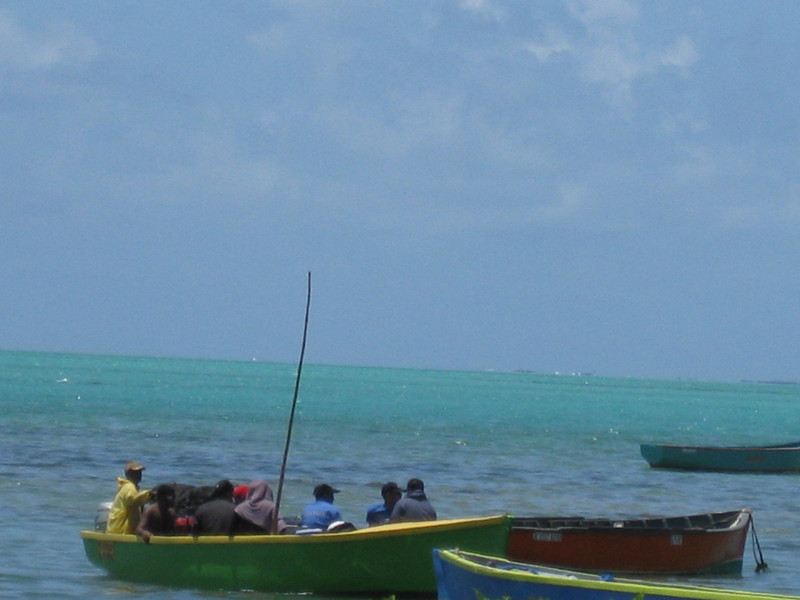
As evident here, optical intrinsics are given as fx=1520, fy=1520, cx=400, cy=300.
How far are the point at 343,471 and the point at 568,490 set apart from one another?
583 cm

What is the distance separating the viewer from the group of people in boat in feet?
56.5

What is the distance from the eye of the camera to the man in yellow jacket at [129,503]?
59.0 ft

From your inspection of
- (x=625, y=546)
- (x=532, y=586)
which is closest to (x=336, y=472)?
(x=625, y=546)

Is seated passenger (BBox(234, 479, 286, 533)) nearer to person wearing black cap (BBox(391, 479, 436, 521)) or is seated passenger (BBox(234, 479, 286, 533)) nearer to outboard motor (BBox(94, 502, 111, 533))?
person wearing black cap (BBox(391, 479, 436, 521))

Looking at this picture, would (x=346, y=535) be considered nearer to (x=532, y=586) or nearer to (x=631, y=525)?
(x=532, y=586)

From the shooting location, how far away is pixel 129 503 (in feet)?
59.1

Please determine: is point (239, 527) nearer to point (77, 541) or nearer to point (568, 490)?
point (77, 541)

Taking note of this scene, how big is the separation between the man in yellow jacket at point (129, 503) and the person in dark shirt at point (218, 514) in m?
0.86

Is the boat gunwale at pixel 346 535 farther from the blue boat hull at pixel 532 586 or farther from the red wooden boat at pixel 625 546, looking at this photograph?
the red wooden boat at pixel 625 546

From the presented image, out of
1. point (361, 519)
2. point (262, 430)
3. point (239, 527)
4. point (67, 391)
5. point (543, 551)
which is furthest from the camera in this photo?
point (67, 391)

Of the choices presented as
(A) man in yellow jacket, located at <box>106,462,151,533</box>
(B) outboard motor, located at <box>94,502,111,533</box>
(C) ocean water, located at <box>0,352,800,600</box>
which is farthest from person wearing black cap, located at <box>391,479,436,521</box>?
Result: (B) outboard motor, located at <box>94,502,111,533</box>

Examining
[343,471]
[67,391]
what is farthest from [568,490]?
[67,391]

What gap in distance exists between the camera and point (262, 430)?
57.8m

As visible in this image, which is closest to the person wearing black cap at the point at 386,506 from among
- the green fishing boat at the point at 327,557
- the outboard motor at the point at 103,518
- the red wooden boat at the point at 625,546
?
the green fishing boat at the point at 327,557
